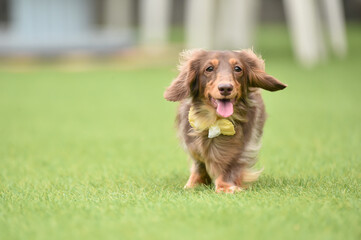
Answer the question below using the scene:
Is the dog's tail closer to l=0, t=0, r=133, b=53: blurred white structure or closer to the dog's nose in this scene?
the dog's nose

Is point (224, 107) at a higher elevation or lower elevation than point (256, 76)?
lower

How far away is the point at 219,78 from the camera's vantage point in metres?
3.93

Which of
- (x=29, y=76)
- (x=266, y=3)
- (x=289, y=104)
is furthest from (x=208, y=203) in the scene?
(x=266, y=3)

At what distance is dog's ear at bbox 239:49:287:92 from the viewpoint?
414cm

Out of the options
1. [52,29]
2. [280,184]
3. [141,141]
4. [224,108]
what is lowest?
[141,141]

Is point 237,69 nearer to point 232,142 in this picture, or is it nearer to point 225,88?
point 225,88

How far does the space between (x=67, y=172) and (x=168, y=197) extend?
1433 millimetres

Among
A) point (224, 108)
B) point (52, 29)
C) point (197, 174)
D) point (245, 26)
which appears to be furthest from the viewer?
point (245, 26)

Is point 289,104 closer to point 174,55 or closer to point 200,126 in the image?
point 200,126

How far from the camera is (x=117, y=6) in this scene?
24719 mm

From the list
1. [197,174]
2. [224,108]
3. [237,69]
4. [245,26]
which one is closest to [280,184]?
[197,174]

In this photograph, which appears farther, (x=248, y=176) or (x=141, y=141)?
Result: (x=141, y=141)

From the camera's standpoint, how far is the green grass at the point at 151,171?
3.22m

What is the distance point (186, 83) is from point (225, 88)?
1.18ft
